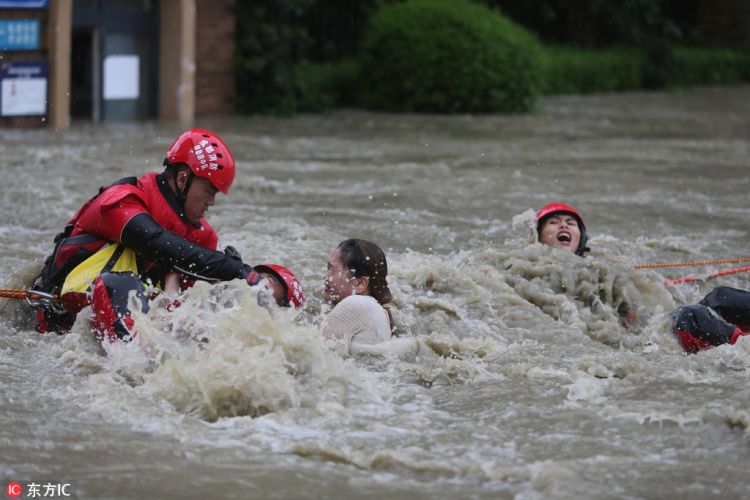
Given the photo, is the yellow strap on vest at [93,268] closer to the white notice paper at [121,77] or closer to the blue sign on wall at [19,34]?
the blue sign on wall at [19,34]

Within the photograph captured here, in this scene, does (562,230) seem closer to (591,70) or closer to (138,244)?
(138,244)

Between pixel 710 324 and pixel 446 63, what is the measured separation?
13.5 metres

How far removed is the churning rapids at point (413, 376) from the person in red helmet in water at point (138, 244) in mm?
161

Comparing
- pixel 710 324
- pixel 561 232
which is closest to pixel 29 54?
pixel 561 232

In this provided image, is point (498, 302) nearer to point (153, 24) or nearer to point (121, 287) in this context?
point (121, 287)

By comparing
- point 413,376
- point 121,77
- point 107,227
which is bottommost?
point 413,376

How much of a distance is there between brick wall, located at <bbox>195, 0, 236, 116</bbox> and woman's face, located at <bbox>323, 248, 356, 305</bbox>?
1183 centimetres

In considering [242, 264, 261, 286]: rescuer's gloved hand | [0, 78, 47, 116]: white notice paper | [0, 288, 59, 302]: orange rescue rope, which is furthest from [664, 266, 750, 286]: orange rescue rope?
[0, 78, 47, 116]: white notice paper

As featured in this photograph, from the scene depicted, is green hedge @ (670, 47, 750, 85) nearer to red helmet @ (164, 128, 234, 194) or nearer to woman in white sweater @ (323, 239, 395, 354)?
woman in white sweater @ (323, 239, 395, 354)

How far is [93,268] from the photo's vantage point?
631 cm

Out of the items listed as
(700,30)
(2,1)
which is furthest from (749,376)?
(700,30)

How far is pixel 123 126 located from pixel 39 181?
190 inches

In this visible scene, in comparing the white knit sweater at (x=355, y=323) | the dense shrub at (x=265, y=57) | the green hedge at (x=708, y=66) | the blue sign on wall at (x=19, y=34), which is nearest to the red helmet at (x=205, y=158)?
the white knit sweater at (x=355, y=323)

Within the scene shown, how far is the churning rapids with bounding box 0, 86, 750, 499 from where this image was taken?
4891 millimetres
